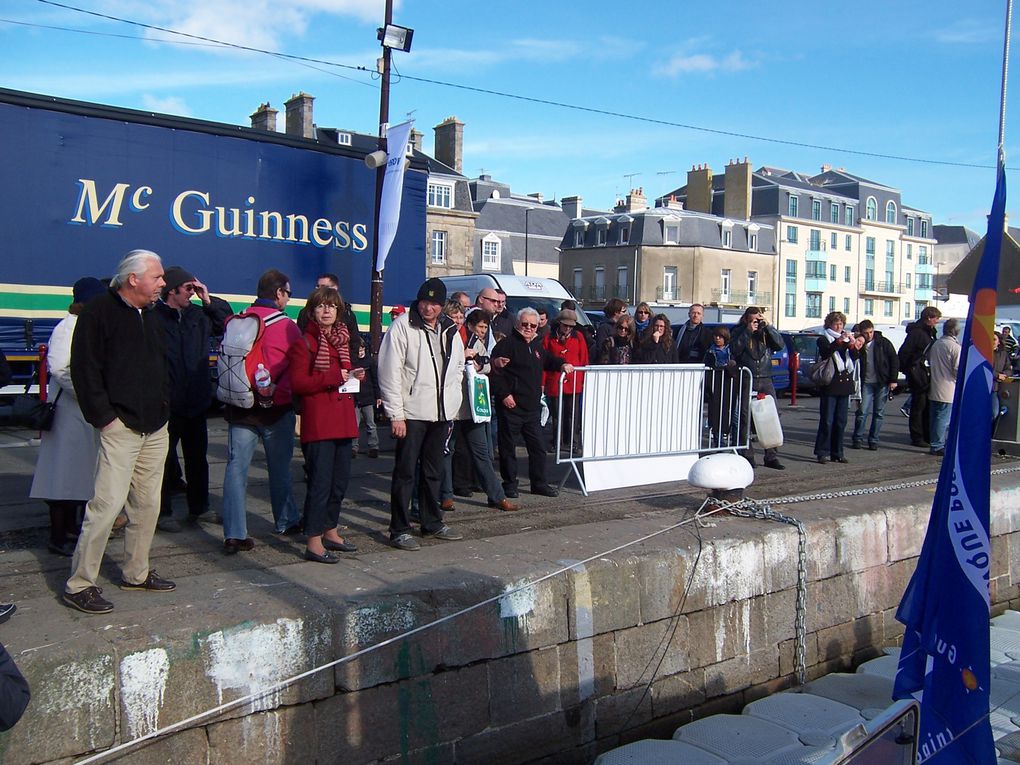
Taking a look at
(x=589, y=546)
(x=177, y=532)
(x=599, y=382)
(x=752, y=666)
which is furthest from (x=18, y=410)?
(x=752, y=666)

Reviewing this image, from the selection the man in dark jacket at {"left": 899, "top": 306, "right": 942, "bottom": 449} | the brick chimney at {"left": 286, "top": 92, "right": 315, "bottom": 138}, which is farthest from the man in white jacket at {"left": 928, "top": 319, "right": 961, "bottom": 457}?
the brick chimney at {"left": 286, "top": 92, "right": 315, "bottom": 138}

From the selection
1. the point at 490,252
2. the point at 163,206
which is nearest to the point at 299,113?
the point at 490,252

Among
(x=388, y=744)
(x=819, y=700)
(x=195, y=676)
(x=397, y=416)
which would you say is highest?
(x=397, y=416)

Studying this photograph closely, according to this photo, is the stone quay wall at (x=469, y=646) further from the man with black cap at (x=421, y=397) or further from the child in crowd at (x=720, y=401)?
the child in crowd at (x=720, y=401)

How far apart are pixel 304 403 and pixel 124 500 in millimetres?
1260

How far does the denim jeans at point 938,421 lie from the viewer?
35.3 ft

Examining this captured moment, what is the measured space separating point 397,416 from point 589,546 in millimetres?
1452

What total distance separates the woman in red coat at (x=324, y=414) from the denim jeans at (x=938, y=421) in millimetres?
8091

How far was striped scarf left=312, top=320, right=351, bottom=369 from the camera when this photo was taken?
5.26 meters

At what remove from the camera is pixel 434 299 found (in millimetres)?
5824

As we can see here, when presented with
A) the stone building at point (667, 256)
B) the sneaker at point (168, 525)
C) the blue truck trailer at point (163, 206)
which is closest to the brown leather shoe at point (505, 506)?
the sneaker at point (168, 525)

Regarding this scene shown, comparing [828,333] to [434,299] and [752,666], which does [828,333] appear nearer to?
[752,666]

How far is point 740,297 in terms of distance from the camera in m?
60.9

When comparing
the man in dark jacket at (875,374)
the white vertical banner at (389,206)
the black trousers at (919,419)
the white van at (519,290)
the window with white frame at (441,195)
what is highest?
the window with white frame at (441,195)
